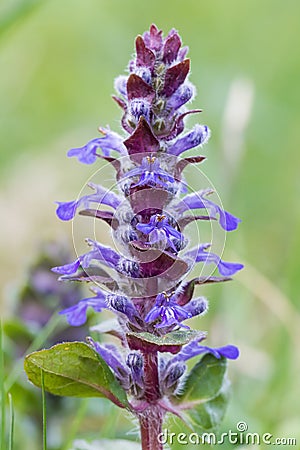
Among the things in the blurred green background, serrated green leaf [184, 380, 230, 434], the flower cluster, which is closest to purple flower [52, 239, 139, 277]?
the flower cluster

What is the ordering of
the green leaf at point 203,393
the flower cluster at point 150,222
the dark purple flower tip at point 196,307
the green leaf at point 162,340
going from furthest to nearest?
the green leaf at point 203,393, the dark purple flower tip at point 196,307, the flower cluster at point 150,222, the green leaf at point 162,340

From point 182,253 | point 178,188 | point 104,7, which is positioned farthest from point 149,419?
point 104,7

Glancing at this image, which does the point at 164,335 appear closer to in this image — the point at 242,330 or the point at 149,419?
the point at 149,419

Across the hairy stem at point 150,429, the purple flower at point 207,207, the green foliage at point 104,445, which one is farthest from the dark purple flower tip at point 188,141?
the green foliage at point 104,445

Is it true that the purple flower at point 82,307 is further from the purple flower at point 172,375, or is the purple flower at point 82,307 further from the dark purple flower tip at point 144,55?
the dark purple flower tip at point 144,55

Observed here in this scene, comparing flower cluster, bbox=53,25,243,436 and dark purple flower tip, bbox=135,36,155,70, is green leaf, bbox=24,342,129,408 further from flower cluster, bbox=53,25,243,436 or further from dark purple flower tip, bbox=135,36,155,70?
dark purple flower tip, bbox=135,36,155,70

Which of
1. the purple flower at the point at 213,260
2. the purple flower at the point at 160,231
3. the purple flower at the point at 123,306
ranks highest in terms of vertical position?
the purple flower at the point at 213,260

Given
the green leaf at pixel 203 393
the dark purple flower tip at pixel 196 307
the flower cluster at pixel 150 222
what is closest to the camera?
the flower cluster at pixel 150 222

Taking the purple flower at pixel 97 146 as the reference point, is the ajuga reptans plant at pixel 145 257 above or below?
below
